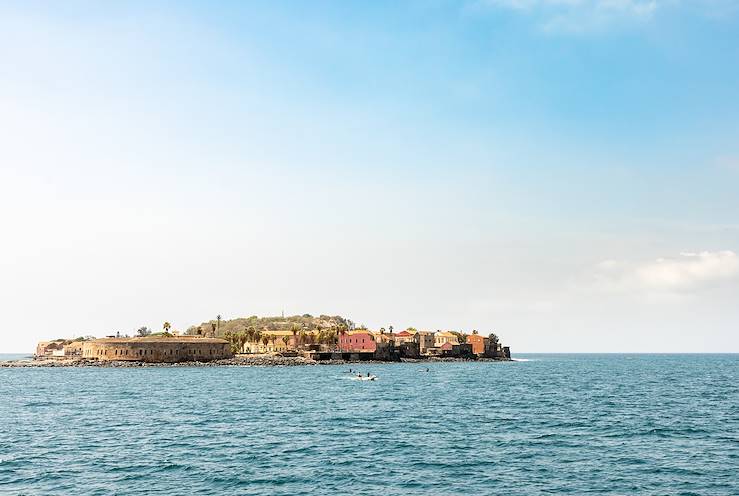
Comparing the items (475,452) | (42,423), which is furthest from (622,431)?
(42,423)

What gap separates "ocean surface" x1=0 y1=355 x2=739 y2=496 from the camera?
39031 millimetres

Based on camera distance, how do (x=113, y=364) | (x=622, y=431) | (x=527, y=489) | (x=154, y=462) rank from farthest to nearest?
(x=113, y=364)
(x=622, y=431)
(x=154, y=462)
(x=527, y=489)

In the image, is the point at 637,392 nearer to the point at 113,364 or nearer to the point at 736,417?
the point at 736,417

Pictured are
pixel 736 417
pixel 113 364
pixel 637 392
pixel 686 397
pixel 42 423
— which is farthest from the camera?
pixel 113 364

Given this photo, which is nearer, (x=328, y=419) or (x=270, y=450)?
(x=270, y=450)

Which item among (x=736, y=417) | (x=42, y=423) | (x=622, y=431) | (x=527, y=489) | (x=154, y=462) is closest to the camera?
(x=527, y=489)

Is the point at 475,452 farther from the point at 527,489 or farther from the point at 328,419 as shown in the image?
the point at 328,419

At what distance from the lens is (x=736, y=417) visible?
71.5 metres

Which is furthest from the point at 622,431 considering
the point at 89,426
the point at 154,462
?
the point at 89,426

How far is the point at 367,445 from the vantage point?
5200 cm

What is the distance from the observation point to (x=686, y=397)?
97000mm

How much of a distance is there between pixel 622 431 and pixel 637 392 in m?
51.8

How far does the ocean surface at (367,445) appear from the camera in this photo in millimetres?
39031

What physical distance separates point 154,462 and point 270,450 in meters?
8.81
